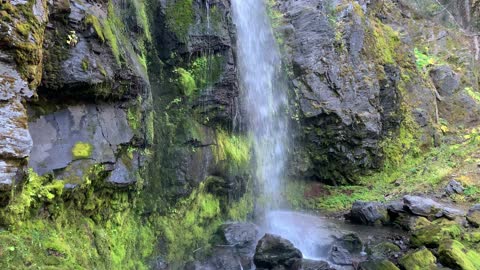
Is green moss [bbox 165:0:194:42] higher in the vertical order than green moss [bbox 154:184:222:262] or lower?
higher

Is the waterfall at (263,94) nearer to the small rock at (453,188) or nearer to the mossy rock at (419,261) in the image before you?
the mossy rock at (419,261)

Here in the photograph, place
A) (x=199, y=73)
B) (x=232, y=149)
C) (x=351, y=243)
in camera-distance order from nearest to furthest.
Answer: (x=199, y=73) → (x=351, y=243) → (x=232, y=149)

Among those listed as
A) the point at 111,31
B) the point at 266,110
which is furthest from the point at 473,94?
the point at 111,31

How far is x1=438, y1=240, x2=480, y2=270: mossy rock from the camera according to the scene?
7879 millimetres

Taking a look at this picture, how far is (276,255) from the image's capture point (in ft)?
26.9

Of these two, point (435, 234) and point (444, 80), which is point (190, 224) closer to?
point (435, 234)

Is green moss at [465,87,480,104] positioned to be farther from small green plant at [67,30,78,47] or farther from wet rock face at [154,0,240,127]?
small green plant at [67,30,78,47]

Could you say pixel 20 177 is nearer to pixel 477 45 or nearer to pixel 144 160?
pixel 144 160

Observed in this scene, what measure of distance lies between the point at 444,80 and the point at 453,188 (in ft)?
31.1

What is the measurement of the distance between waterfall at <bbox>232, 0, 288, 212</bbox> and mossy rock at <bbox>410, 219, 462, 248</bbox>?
4.71 meters

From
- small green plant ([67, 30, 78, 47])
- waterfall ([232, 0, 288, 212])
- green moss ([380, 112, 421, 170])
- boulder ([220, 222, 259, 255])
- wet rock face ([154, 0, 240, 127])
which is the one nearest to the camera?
small green plant ([67, 30, 78, 47])

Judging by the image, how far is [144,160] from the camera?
7.19 metres

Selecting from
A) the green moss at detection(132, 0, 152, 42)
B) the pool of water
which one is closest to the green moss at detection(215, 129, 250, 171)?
the pool of water

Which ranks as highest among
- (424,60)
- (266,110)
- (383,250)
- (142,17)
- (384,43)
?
(384,43)
